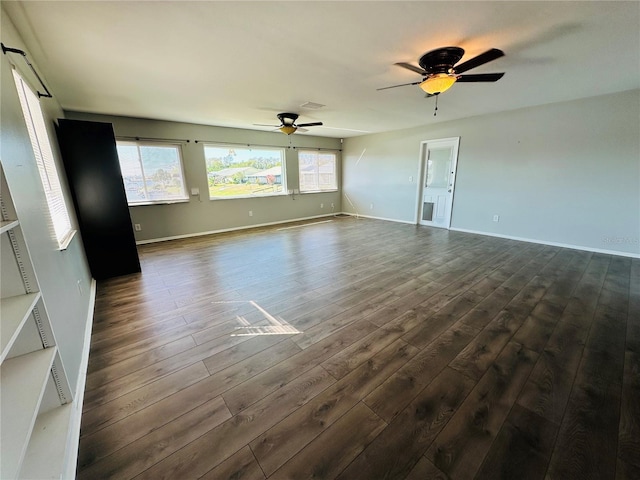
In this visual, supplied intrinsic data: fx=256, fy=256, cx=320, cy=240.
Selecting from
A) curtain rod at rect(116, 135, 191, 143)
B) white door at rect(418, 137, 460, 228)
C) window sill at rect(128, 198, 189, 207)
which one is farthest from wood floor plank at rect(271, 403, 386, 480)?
curtain rod at rect(116, 135, 191, 143)

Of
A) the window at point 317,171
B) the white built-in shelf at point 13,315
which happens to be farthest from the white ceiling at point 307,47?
the window at point 317,171

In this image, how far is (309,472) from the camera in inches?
46.1

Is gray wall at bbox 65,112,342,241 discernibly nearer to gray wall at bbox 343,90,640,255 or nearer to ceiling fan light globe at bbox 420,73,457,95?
gray wall at bbox 343,90,640,255

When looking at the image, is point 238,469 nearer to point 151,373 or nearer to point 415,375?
point 151,373

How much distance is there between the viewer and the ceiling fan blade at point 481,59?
6.50ft

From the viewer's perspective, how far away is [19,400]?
938 millimetres

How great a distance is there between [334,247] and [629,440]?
12.3ft

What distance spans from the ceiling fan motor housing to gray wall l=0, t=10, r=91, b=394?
2965 mm

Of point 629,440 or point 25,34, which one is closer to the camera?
point 629,440

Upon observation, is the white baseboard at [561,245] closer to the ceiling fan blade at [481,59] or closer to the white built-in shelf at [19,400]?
the ceiling fan blade at [481,59]

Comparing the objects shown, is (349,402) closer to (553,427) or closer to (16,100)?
(553,427)

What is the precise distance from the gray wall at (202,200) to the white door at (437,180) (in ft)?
9.88

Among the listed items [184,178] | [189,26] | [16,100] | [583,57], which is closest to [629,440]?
[583,57]

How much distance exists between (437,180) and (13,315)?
6632 millimetres
